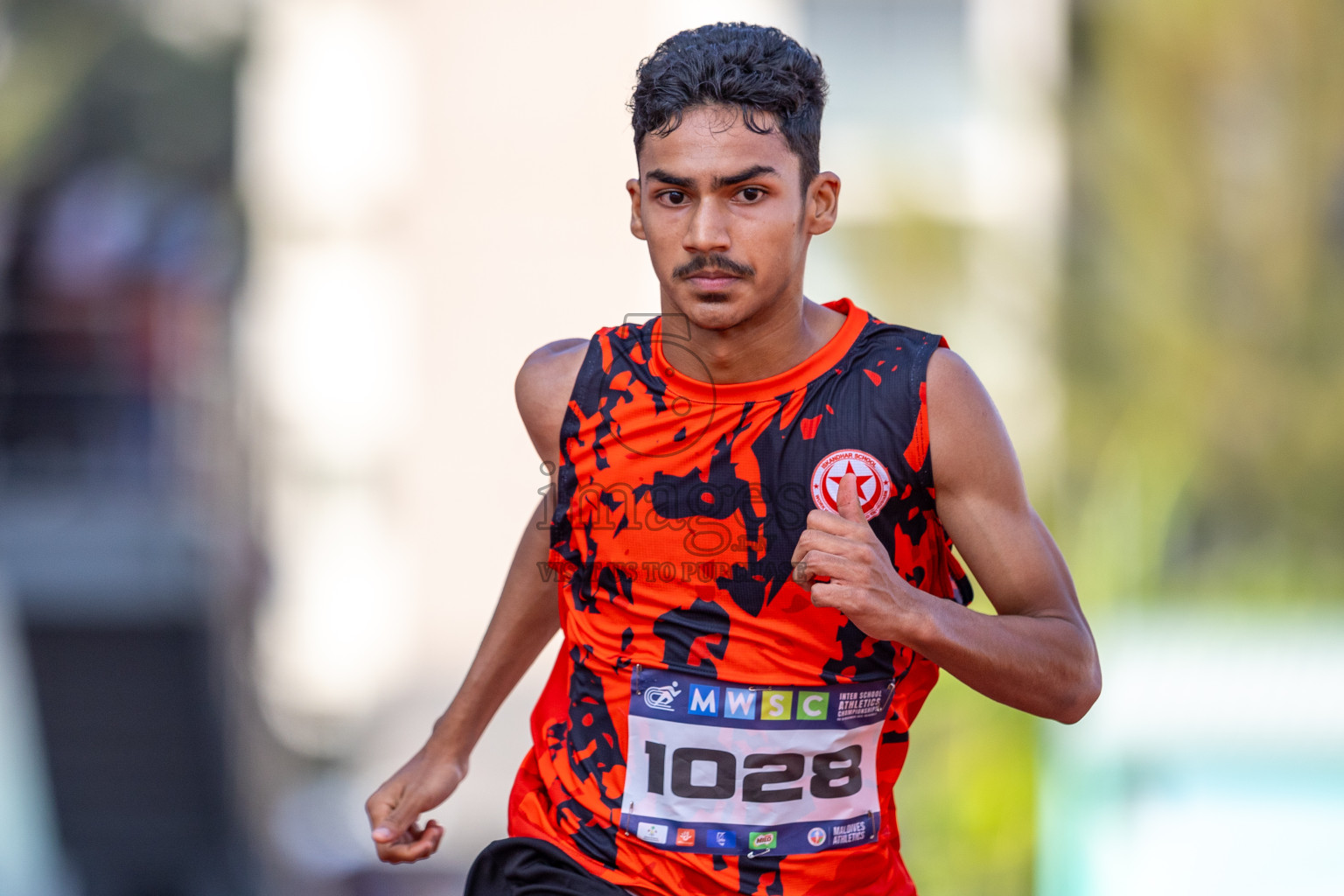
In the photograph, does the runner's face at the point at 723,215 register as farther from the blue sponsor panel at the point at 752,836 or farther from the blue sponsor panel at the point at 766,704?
the blue sponsor panel at the point at 752,836

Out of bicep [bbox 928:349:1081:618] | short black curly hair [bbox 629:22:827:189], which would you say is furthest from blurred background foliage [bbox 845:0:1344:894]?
bicep [bbox 928:349:1081:618]

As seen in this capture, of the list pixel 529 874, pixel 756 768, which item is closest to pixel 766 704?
pixel 756 768

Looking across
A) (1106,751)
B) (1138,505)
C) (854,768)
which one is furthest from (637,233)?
(1138,505)

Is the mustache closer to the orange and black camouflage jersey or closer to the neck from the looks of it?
the neck

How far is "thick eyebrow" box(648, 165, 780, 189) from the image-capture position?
202 centimetres

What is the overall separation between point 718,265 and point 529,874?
981 mm

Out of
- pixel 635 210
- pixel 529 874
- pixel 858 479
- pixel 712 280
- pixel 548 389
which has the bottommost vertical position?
pixel 529 874

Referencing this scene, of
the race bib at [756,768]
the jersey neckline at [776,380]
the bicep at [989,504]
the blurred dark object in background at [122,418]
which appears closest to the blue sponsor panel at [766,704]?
the race bib at [756,768]

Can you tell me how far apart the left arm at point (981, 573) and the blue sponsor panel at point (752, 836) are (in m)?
0.31

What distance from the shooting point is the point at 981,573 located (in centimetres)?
201

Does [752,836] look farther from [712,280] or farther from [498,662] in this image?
[712,280]

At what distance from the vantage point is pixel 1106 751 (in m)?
4.36

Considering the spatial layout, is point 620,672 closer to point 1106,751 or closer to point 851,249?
point 1106,751

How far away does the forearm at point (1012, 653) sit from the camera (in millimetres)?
1806
